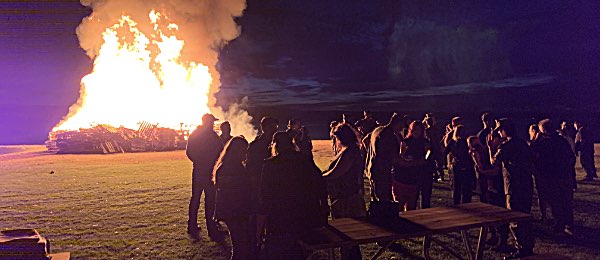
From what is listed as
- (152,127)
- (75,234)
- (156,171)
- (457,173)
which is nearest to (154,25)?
(152,127)

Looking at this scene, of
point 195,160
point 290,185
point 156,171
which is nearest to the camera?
point 290,185

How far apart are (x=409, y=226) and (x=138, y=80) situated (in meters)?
33.3

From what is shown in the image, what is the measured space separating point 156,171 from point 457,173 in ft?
43.3

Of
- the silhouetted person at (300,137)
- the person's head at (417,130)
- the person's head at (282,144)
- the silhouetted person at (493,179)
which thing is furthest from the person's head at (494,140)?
the person's head at (282,144)

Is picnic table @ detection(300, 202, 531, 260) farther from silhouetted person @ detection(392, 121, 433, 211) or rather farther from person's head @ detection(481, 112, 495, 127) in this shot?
person's head @ detection(481, 112, 495, 127)

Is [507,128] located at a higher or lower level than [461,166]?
higher

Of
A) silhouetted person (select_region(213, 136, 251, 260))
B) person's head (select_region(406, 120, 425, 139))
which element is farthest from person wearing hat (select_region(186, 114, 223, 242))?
person's head (select_region(406, 120, 425, 139))

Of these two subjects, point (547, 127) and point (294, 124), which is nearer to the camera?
point (547, 127)

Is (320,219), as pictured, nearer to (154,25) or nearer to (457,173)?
(457,173)

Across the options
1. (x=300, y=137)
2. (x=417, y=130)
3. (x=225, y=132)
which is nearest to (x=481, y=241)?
(x=417, y=130)

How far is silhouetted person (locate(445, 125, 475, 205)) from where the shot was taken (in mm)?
7461

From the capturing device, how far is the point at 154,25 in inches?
1304

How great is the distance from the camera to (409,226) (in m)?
4.18

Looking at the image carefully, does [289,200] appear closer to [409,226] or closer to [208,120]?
[409,226]
